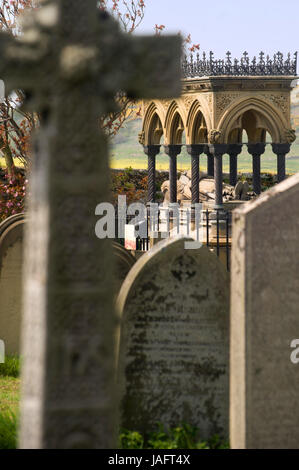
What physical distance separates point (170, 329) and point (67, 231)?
263 centimetres

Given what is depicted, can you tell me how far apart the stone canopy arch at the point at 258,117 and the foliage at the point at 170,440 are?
37.6 ft

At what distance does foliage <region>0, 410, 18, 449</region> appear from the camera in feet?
20.5

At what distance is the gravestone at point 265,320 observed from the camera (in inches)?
204

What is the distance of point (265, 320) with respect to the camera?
5273 mm

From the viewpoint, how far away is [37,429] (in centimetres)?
358

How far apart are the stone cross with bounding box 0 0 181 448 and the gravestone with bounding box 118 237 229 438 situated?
94.6 inches

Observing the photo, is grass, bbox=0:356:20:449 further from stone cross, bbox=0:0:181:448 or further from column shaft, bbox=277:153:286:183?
column shaft, bbox=277:153:286:183

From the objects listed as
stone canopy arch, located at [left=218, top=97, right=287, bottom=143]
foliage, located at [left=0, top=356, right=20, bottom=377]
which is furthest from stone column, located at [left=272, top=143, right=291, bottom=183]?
foliage, located at [left=0, top=356, right=20, bottom=377]

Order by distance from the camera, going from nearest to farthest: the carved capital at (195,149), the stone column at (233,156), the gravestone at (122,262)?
the gravestone at (122,262), the carved capital at (195,149), the stone column at (233,156)

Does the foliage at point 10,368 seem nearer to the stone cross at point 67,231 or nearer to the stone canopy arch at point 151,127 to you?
the stone cross at point 67,231

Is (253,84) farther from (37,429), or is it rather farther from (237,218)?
(37,429)

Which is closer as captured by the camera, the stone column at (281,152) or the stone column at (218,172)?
the stone column at (218,172)

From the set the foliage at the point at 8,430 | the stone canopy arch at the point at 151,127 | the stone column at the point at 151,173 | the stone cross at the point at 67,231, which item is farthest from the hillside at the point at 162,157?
the stone cross at the point at 67,231
